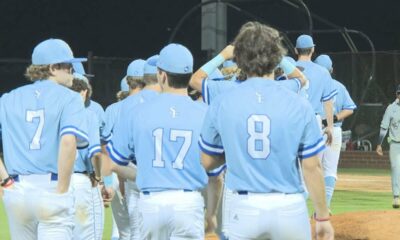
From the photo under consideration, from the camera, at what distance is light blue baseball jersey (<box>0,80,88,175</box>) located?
573 centimetres

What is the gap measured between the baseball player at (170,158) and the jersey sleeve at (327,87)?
4.86 metres

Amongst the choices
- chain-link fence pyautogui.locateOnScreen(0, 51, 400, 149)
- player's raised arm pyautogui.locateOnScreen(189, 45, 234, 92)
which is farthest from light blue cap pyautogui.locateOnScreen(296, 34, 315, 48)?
chain-link fence pyautogui.locateOnScreen(0, 51, 400, 149)

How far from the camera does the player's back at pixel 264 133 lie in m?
4.66

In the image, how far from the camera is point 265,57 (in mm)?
4691

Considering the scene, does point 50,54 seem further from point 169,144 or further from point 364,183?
point 364,183

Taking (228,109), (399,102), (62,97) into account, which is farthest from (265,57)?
(399,102)

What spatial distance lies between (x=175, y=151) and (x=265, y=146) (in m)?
1.06

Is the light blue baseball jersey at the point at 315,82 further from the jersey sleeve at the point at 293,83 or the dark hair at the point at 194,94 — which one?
the jersey sleeve at the point at 293,83

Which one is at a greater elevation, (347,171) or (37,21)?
(37,21)

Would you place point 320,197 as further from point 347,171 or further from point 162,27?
point 162,27

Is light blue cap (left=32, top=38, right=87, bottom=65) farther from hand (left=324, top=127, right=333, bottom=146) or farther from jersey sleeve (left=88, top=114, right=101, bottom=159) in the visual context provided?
hand (left=324, top=127, right=333, bottom=146)

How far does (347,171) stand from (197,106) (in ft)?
58.6

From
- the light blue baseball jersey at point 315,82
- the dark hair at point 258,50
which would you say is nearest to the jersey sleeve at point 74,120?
the dark hair at point 258,50

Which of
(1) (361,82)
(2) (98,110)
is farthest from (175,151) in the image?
(1) (361,82)
